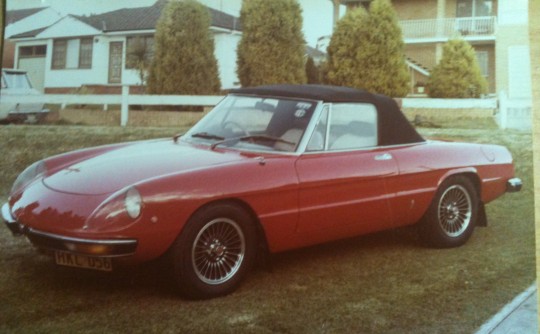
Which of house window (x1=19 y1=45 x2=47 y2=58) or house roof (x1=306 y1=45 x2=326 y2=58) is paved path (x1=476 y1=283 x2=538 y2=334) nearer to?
house roof (x1=306 y1=45 x2=326 y2=58)

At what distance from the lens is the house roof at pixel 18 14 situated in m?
3.50

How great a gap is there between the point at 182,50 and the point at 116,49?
0.55 metres

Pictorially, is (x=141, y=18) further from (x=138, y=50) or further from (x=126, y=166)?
(x=126, y=166)

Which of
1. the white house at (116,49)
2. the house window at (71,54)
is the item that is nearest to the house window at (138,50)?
the white house at (116,49)

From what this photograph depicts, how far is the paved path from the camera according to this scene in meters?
2.07

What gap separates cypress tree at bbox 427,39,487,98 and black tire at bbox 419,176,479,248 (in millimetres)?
974

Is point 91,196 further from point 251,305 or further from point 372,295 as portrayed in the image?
point 372,295

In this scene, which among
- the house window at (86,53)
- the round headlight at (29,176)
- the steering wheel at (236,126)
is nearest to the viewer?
the round headlight at (29,176)

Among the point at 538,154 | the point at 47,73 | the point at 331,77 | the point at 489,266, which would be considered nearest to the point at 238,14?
the point at 331,77

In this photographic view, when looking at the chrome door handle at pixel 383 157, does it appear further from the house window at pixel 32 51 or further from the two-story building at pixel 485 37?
the house window at pixel 32 51

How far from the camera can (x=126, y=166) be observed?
2.70m

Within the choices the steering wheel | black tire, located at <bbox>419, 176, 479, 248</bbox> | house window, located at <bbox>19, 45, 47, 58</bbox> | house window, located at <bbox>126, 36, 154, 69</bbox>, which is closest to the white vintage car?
house window, located at <bbox>19, 45, 47, 58</bbox>

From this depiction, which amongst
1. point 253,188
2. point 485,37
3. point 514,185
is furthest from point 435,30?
point 253,188

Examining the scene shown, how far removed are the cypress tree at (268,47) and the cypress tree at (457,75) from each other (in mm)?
1209
